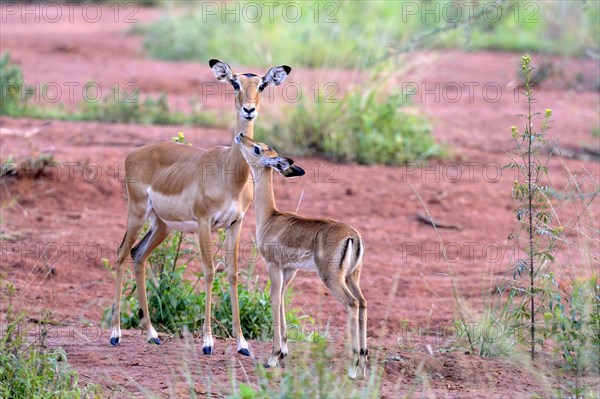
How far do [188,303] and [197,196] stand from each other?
3.19 feet

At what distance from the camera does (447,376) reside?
243 inches

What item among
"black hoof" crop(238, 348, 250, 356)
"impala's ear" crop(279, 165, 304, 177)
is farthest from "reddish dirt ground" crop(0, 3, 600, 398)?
"impala's ear" crop(279, 165, 304, 177)

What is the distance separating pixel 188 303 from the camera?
7078 millimetres

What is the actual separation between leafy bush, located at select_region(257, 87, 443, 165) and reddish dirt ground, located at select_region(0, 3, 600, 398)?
24 cm

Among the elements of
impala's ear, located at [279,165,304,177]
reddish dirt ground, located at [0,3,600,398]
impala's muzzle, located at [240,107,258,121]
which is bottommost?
reddish dirt ground, located at [0,3,600,398]

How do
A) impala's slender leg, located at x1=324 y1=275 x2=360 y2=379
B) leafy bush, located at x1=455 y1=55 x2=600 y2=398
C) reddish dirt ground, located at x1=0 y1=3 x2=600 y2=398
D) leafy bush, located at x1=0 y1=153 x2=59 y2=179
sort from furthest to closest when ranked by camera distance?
1. leafy bush, located at x1=0 y1=153 x2=59 y2=179
2. reddish dirt ground, located at x1=0 y1=3 x2=600 y2=398
3. leafy bush, located at x1=455 y1=55 x2=600 y2=398
4. impala's slender leg, located at x1=324 y1=275 x2=360 y2=379

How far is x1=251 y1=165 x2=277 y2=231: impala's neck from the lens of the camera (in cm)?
626

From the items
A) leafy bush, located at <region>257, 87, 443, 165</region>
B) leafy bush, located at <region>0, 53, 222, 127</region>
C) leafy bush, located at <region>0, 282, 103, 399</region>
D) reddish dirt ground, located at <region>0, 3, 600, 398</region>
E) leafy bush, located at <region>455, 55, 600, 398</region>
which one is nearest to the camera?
leafy bush, located at <region>0, 282, 103, 399</region>

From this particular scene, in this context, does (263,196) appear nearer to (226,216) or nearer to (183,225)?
(226,216)

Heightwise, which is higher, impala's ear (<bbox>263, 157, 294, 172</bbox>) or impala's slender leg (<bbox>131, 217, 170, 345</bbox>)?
impala's ear (<bbox>263, 157, 294, 172</bbox>)

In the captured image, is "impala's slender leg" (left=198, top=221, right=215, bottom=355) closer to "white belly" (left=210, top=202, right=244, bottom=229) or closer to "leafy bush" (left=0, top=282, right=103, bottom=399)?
"white belly" (left=210, top=202, right=244, bottom=229)

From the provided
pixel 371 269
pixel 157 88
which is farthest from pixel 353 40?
pixel 371 269

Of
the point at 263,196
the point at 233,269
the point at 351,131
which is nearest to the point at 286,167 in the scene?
the point at 263,196

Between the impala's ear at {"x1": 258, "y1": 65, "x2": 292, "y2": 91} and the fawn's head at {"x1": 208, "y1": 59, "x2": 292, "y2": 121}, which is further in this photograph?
the impala's ear at {"x1": 258, "y1": 65, "x2": 292, "y2": 91}
